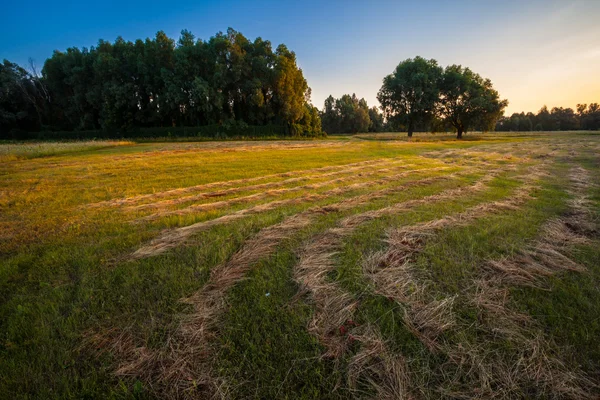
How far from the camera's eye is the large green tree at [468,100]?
41.6 m

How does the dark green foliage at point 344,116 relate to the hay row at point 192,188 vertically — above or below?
above

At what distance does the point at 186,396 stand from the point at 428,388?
187 centimetres

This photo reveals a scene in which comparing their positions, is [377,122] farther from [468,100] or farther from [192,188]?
[192,188]

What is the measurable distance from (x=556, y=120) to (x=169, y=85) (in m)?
129

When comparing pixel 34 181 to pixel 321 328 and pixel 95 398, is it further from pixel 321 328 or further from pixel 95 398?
pixel 321 328

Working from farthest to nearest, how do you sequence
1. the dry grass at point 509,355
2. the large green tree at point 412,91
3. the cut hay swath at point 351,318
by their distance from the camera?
the large green tree at point 412,91, the cut hay swath at point 351,318, the dry grass at point 509,355

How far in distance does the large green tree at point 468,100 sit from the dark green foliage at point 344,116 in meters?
35.9

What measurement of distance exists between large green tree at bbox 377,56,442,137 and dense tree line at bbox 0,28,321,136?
16.7 meters

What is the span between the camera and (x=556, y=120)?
8556 centimetres

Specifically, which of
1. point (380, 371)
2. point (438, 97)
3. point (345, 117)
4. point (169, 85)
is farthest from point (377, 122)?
point (380, 371)

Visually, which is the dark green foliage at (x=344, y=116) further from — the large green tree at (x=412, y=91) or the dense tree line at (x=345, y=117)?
the large green tree at (x=412, y=91)

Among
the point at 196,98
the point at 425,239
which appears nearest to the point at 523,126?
the point at 196,98

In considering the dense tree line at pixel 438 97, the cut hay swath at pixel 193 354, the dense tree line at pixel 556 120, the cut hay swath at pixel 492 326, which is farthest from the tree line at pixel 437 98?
the dense tree line at pixel 556 120

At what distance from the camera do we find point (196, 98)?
3922 centimetres
